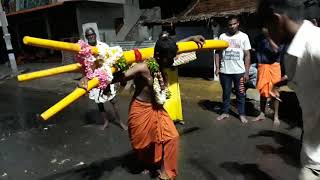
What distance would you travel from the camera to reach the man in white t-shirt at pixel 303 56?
1609 mm

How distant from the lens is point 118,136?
19.2 feet

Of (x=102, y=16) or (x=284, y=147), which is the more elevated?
(x=102, y=16)

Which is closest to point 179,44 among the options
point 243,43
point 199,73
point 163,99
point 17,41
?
point 163,99

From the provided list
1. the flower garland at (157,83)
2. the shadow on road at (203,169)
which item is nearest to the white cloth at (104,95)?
the flower garland at (157,83)

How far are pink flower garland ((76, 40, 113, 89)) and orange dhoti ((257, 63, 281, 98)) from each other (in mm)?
3571

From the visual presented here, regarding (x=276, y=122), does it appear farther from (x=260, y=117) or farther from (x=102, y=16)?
(x=102, y=16)

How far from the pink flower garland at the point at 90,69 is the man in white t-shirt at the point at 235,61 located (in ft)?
11.1

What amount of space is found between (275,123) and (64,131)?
13.2 ft

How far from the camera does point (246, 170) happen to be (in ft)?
13.6

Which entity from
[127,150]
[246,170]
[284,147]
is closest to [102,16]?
[127,150]

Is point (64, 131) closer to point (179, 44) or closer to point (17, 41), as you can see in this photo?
point (179, 44)

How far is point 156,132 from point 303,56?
7.93ft

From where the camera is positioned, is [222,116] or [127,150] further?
[222,116]

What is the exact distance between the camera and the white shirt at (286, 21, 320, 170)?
5.21ft
